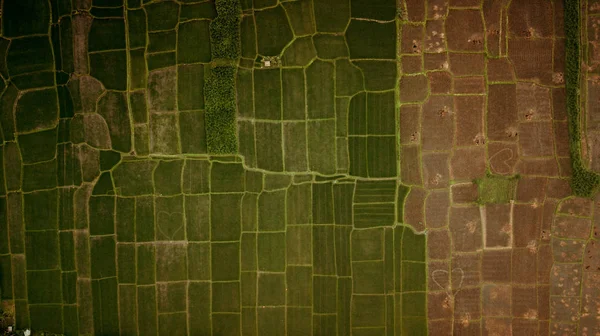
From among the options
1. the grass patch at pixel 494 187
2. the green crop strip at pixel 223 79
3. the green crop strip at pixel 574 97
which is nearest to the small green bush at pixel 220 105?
the green crop strip at pixel 223 79

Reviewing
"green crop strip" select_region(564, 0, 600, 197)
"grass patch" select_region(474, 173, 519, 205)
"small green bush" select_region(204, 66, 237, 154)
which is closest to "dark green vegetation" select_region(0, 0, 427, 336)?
"small green bush" select_region(204, 66, 237, 154)

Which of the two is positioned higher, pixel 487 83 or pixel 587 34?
pixel 587 34

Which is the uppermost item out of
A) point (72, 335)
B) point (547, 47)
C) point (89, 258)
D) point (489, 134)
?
point (547, 47)

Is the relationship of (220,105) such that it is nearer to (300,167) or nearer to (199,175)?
(199,175)

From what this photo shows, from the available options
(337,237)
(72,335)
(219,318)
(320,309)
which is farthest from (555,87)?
(72,335)

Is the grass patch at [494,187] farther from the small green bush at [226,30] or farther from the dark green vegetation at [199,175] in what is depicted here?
the small green bush at [226,30]

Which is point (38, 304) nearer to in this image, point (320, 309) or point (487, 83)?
point (320, 309)

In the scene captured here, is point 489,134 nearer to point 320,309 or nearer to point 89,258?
point 320,309
